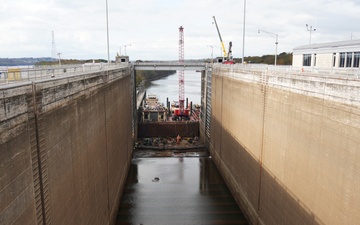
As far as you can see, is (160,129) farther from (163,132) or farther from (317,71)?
(317,71)

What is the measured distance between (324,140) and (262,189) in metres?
6.76

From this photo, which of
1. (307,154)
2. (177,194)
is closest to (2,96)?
(307,154)

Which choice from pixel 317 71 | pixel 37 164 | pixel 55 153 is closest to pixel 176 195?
pixel 317 71

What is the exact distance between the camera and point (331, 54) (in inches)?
679

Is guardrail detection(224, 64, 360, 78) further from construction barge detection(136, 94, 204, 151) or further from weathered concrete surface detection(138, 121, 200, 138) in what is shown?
weathered concrete surface detection(138, 121, 200, 138)

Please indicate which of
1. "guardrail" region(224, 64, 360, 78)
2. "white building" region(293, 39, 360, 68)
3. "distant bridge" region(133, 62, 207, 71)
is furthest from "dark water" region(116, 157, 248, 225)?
"distant bridge" region(133, 62, 207, 71)

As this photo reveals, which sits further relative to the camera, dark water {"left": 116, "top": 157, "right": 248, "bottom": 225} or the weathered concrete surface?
the weathered concrete surface

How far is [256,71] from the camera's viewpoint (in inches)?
742

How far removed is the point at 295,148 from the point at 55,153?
9.21 metres

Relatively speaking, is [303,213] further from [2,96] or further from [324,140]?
[2,96]

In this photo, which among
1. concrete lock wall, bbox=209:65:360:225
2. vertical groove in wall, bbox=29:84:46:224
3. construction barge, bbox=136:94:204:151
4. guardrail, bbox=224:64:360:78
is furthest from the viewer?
construction barge, bbox=136:94:204:151

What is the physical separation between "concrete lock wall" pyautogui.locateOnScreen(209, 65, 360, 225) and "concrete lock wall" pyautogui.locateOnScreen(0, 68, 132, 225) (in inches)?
326

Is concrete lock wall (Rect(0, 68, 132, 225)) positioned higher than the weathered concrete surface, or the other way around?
concrete lock wall (Rect(0, 68, 132, 225))

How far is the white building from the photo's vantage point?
609 inches
